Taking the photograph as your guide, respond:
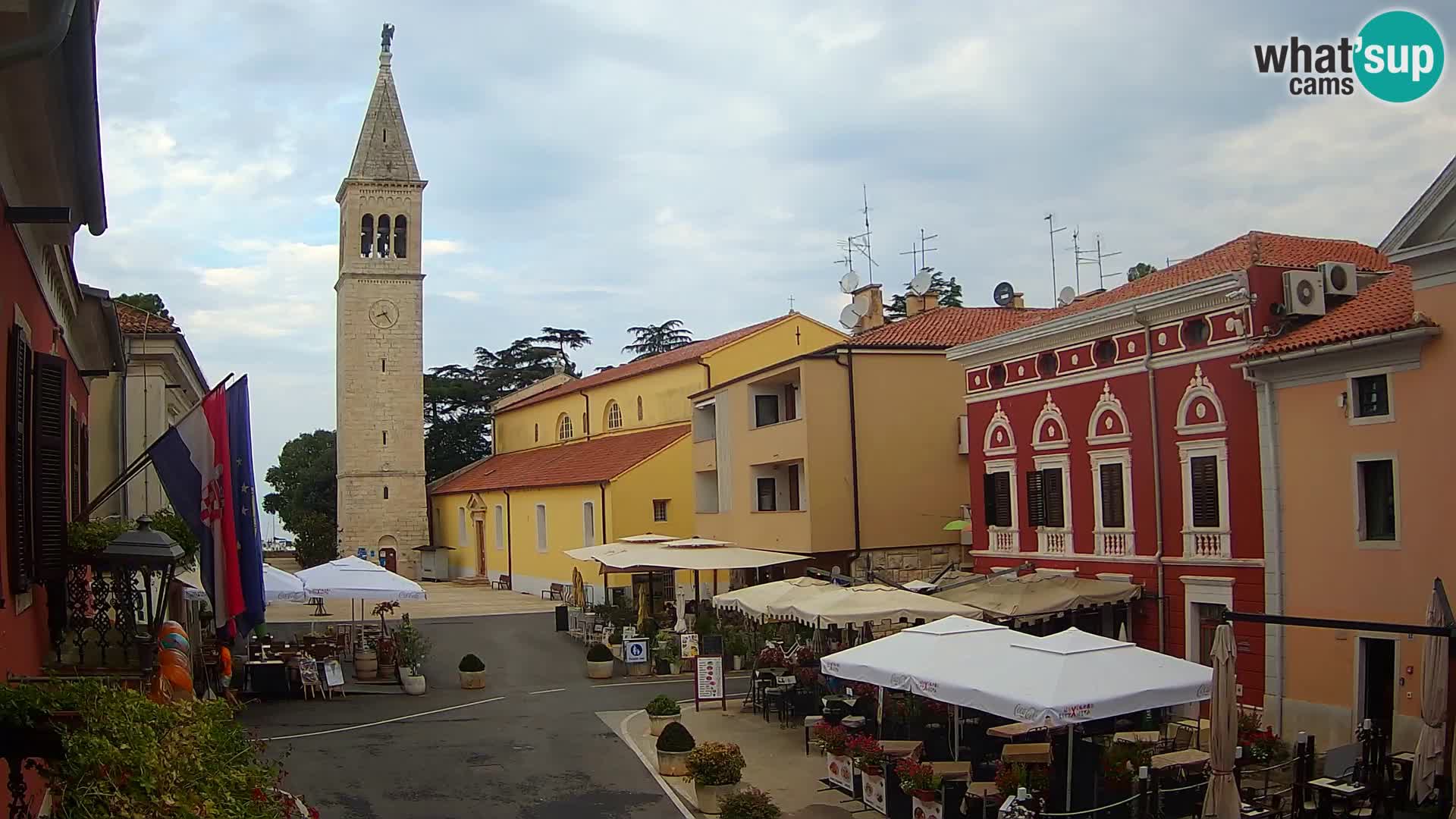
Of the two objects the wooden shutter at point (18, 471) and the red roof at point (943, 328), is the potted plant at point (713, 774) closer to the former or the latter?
the wooden shutter at point (18, 471)

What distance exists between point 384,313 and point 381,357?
214cm

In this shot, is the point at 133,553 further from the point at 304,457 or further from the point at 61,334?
the point at 304,457

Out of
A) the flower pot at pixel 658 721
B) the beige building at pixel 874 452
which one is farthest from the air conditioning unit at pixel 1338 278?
the beige building at pixel 874 452

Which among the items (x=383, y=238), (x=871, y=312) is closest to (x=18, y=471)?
(x=871, y=312)

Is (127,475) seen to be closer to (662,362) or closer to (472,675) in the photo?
(472,675)

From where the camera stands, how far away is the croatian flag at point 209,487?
1037cm

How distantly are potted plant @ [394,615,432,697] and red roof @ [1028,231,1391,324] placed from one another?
15.1 m

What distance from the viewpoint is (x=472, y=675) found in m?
26.3

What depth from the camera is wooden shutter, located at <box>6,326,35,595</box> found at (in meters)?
7.49

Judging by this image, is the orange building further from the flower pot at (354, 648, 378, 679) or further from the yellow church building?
the yellow church building

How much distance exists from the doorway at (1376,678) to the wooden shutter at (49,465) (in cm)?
1696

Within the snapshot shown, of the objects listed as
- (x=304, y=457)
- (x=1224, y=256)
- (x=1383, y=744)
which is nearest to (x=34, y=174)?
(x=1383, y=744)

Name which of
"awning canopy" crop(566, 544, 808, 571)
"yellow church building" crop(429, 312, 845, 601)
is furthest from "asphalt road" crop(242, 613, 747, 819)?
"yellow church building" crop(429, 312, 845, 601)

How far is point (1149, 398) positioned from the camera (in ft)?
72.9
